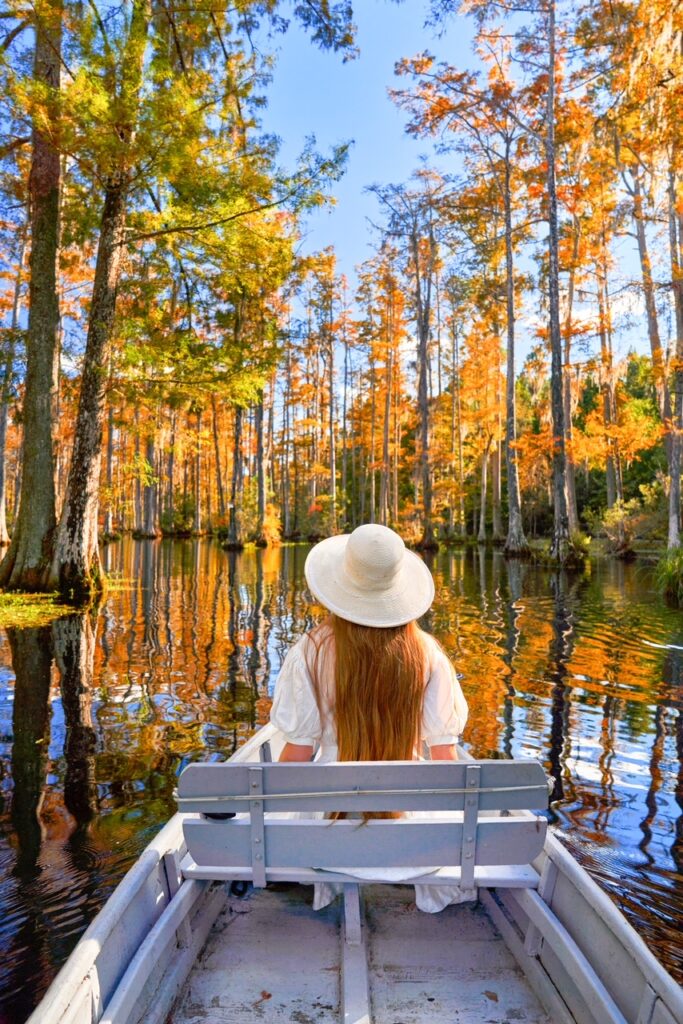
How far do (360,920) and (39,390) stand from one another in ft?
38.0

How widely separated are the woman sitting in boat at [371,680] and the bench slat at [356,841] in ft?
0.82

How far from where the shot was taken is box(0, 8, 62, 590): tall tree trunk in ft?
38.0

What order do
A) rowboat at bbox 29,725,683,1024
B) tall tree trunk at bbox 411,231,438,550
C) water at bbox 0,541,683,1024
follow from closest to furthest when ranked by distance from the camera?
rowboat at bbox 29,725,683,1024 → water at bbox 0,541,683,1024 → tall tree trunk at bbox 411,231,438,550

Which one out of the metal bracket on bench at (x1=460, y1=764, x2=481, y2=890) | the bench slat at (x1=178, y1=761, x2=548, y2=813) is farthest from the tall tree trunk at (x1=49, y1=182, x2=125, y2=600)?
the metal bracket on bench at (x1=460, y1=764, x2=481, y2=890)

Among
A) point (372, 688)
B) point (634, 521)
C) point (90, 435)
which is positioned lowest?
point (372, 688)

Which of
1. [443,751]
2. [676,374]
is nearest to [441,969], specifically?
[443,751]

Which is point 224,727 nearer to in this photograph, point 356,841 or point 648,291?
point 356,841

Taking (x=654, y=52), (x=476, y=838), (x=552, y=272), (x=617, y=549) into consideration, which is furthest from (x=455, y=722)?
(x=617, y=549)

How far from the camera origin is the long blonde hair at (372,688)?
2.19m

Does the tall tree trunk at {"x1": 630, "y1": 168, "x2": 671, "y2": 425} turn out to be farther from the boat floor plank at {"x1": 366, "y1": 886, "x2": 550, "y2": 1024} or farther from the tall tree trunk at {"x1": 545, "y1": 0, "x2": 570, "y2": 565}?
the boat floor plank at {"x1": 366, "y1": 886, "x2": 550, "y2": 1024}

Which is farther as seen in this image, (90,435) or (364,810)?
(90,435)

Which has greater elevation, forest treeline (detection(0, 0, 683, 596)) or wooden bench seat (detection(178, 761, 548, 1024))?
forest treeline (detection(0, 0, 683, 596))

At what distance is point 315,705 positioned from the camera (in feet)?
7.32

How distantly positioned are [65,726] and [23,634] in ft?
12.9
